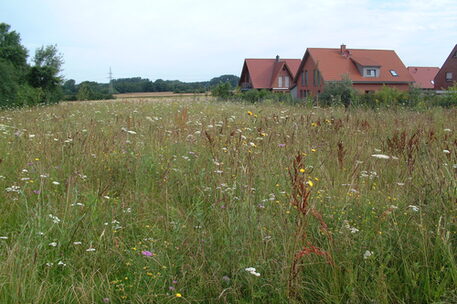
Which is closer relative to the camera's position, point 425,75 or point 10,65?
point 10,65

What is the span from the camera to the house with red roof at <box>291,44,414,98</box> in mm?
42406

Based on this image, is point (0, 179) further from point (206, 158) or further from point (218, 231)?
point (218, 231)

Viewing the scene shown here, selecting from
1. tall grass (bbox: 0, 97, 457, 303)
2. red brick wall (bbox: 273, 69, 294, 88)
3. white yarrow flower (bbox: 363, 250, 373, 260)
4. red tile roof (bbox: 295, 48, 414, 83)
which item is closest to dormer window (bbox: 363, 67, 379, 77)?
red tile roof (bbox: 295, 48, 414, 83)

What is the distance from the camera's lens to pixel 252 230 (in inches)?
92.4

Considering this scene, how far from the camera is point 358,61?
42969mm

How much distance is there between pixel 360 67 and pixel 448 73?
15032 millimetres

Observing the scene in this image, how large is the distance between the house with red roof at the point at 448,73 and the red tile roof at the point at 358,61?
922 cm

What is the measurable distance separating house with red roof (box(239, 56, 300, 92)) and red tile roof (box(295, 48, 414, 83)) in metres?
7.00

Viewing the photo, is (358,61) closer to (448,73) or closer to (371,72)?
(371,72)

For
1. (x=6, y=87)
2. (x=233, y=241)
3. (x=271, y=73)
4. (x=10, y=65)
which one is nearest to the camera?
(x=233, y=241)

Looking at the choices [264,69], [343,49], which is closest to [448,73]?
[343,49]

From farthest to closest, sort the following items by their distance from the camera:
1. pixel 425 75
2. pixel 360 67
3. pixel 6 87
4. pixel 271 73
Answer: pixel 425 75, pixel 271 73, pixel 360 67, pixel 6 87

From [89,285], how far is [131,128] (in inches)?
167

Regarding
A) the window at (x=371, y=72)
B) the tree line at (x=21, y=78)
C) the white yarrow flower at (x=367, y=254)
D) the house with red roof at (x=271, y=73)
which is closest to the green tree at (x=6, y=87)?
the tree line at (x=21, y=78)
